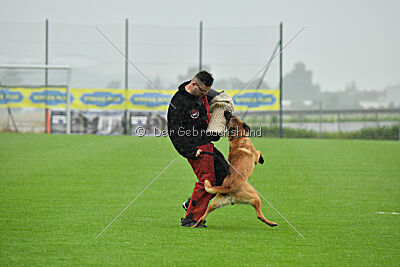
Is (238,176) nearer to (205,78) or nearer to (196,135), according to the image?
(196,135)

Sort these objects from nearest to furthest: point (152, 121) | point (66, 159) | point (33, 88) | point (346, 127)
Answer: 1. point (66, 159)
2. point (152, 121)
3. point (33, 88)
4. point (346, 127)

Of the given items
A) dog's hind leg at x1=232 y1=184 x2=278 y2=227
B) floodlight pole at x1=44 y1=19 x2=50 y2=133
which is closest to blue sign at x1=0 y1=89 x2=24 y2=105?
floodlight pole at x1=44 y1=19 x2=50 y2=133

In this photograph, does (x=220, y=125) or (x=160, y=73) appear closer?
(x=220, y=125)

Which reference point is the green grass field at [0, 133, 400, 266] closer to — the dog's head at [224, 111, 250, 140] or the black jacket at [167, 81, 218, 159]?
the black jacket at [167, 81, 218, 159]

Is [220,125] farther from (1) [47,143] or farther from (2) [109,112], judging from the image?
(2) [109,112]

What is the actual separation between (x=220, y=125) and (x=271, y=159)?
8.77 metres

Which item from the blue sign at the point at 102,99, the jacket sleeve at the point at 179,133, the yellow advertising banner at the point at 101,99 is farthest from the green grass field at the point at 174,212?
the blue sign at the point at 102,99

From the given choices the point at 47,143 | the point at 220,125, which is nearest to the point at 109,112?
the point at 47,143

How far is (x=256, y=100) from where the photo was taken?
2362cm

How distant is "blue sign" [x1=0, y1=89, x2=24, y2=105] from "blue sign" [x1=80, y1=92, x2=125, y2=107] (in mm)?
2587

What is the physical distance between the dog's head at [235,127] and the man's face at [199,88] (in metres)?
0.37

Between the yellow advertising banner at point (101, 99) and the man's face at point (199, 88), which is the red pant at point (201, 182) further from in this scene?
the yellow advertising banner at point (101, 99)

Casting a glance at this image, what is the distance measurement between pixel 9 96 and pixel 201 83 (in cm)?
1995

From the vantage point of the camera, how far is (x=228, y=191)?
6.58 m
